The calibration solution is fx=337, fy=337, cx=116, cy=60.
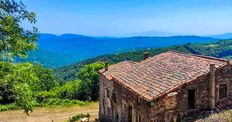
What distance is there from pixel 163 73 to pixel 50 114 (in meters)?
24.0

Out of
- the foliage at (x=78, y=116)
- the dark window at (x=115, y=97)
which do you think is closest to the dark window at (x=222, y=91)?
the dark window at (x=115, y=97)

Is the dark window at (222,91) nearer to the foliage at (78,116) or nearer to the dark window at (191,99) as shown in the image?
the dark window at (191,99)

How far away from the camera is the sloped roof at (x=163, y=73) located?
23812 millimetres

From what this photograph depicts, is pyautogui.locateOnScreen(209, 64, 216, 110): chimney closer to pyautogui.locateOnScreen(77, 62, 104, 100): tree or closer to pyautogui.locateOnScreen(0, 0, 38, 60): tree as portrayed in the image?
pyautogui.locateOnScreen(0, 0, 38, 60): tree

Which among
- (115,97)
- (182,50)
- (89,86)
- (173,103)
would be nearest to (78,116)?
(115,97)

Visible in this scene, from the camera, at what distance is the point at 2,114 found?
45.8m

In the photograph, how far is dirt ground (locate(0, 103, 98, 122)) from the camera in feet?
142

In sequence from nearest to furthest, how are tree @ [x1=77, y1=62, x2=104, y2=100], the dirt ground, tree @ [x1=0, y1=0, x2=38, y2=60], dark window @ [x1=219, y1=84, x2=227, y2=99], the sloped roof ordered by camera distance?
1. tree @ [x1=0, y1=0, x2=38, y2=60]
2. the sloped roof
3. dark window @ [x1=219, y1=84, x2=227, y2=99]
4. the dirt ground
5. tree @ [x1=77, y1=62, x2=104, y2=100]

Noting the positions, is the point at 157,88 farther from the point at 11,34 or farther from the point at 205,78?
the point at 11,34

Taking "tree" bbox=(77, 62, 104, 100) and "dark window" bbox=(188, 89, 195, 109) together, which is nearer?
"dark window" bbox=(188, 89, 195, 109)

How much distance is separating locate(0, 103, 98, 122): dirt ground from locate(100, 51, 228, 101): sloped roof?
14.3m

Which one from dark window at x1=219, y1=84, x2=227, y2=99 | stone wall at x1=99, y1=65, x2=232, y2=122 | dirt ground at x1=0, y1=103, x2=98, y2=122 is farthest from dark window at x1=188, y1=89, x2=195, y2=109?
dirt ground at x1=0, y1=103, x2=98, y2=122

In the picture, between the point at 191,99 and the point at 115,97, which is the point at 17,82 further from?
the point at 115,97

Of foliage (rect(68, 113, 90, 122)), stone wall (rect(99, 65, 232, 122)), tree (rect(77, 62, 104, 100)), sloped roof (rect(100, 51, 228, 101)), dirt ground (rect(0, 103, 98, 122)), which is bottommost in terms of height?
dirt ground (rect(0, 103, 98, 122))
